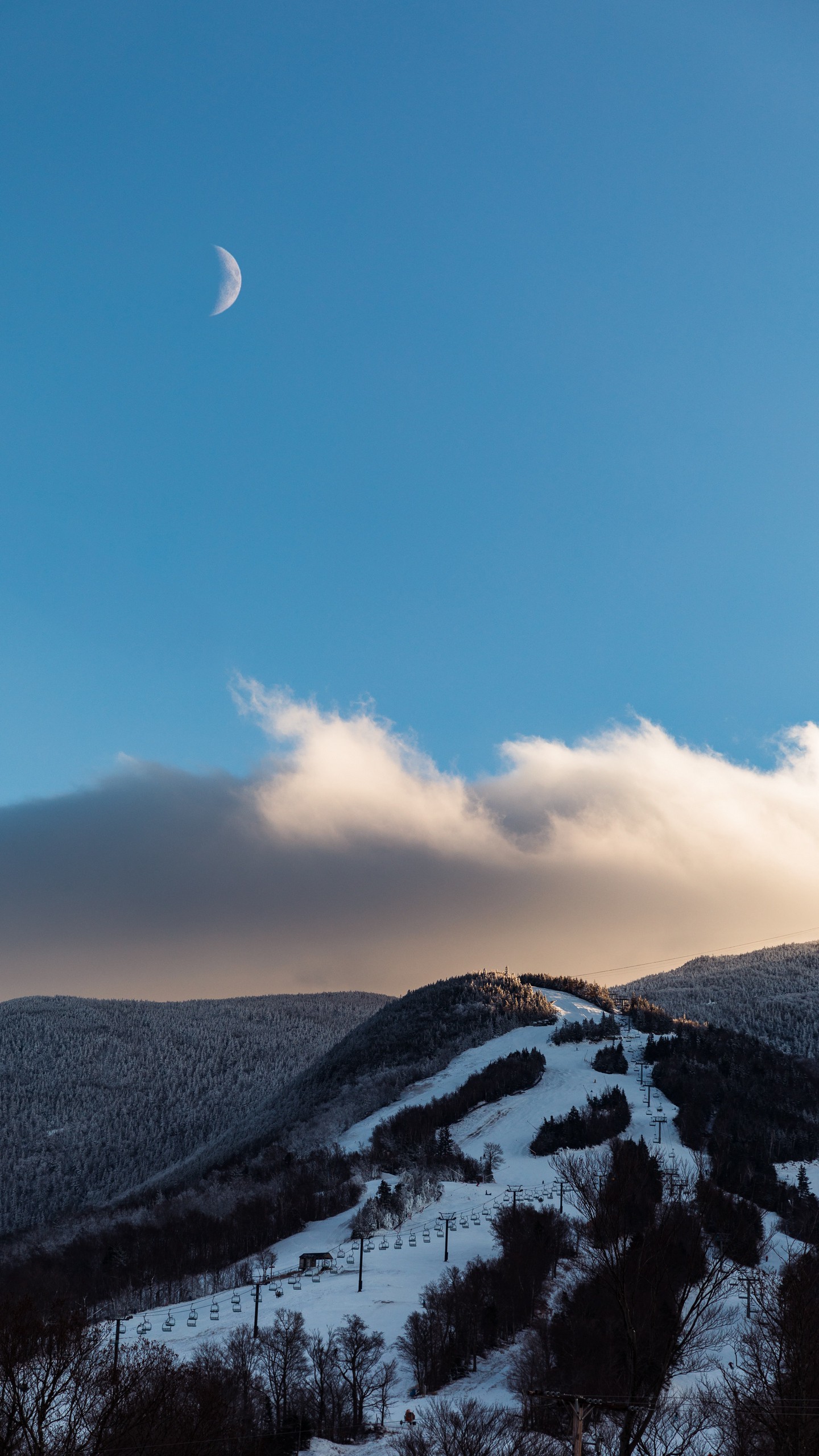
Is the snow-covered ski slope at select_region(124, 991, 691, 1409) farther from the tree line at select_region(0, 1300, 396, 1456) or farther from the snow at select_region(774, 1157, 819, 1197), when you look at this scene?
the snow at select_region(774, 1157, 819, 1197)

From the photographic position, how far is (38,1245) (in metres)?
194

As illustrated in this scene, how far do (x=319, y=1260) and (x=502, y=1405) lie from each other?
55035mm

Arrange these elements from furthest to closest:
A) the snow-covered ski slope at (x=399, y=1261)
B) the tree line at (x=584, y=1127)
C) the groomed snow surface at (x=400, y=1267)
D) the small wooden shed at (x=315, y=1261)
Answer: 1. the tree line at (x=584, y=1127)
2. the small wooden shed at (x=315, y=1261)
3. the snow-covered ski slope at (x=399, y=1261)
4. the groomed snow surface at (x=400, y=1267)

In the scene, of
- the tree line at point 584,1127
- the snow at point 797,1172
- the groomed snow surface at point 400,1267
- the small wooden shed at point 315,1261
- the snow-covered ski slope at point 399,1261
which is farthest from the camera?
the tree line at point 584,1127

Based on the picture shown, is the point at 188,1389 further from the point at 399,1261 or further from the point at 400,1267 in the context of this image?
the point at 399,1261

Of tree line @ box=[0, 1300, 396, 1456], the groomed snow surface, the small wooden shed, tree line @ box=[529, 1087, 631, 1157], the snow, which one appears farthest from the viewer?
tree line @ box=[529, 1087, 631, 1157]

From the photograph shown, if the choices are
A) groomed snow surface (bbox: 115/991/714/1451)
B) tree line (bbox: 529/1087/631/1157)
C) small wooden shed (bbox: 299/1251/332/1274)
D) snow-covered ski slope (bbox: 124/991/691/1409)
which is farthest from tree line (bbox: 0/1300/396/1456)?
tree line (bbox: 529/1087/631/1157)

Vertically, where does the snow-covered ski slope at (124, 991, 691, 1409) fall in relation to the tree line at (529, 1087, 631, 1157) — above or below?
below

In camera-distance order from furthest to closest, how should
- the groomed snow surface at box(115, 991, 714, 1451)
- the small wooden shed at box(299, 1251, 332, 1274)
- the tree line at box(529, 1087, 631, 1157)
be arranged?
the tree line at box(529, 1087, 631, 1157), the small wooden shed at box(299, 1251, 332, 1274), the groomed snow surface at box(115, 991, 714, 1451)

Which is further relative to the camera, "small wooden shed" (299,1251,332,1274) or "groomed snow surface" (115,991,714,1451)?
"small wooden shed" (299,1251,332,1274)

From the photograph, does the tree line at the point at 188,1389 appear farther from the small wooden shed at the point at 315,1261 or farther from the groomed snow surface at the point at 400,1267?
the small wooden shed at the point at 315,1261

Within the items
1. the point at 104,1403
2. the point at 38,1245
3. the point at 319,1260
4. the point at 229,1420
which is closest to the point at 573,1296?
the point at 229,1420

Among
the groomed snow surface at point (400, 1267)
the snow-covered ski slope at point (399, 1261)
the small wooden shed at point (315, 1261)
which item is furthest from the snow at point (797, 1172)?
the small wooden shed at point (315, 1261)

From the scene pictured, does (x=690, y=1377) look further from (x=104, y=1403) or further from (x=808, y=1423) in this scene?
(x=104, y=1403)
